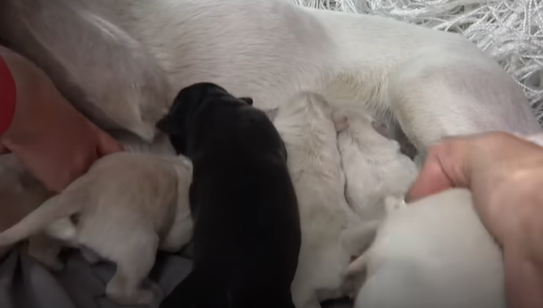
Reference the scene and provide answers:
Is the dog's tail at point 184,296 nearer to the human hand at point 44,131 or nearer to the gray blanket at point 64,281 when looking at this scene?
the gray blanket at point 64,281

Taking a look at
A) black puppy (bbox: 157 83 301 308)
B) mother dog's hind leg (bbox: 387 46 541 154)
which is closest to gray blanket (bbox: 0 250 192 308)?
black puppy (bbox: 157 83 301 308)

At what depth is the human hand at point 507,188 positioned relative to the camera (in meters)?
0.84

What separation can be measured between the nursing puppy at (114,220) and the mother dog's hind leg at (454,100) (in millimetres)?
550

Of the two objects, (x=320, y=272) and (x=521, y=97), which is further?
(x=521, y=97)

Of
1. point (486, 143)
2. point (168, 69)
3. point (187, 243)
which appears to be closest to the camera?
point (486, 143)

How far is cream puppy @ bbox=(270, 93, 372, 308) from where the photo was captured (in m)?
1.06

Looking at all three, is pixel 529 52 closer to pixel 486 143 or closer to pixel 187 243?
pixel 486 143

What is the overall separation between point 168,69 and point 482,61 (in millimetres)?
679

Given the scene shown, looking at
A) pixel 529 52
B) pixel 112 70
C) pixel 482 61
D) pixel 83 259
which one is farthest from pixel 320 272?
pixel 529 52

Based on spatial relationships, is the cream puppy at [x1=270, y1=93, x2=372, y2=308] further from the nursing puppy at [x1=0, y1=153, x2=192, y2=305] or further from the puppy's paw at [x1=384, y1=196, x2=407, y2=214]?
the nursing puppy at [x1=0, y1=153, x2=192, y2=305]

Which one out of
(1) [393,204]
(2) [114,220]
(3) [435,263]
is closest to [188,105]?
(2) [114,220]

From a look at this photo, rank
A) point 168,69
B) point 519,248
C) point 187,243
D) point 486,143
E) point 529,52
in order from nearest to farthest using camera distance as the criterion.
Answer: point 519,248
point 486,143
point 187,243
point 168,69
point 529,52

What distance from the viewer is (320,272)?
3.47ft

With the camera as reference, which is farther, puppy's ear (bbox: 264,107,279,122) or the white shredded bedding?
the white shredded bedding
